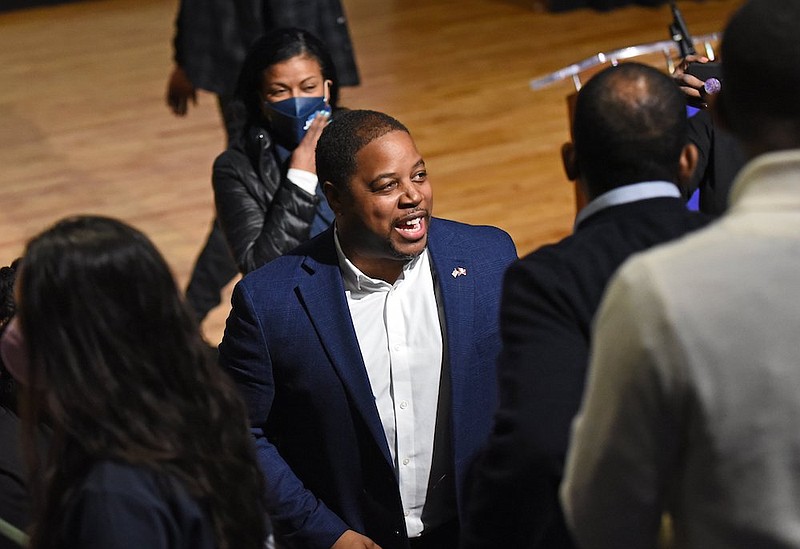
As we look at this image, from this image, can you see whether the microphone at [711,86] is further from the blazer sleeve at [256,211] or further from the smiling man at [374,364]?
the blazer sleeve at [256,211]

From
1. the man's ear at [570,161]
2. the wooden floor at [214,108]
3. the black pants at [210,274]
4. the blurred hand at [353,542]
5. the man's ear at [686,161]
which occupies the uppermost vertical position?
the man's ear at [686,161]

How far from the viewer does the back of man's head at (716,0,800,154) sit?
3.86 ft

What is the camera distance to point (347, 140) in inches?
93.9

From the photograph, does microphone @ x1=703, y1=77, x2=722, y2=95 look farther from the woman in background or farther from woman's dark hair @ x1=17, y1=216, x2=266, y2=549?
woman's dark hair @ x1=17, y1=216, x2=266, y2=549

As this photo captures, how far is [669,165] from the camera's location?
1583mm

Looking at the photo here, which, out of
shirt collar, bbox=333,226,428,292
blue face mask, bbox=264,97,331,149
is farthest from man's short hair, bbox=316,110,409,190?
blue face mask, bbox=264,97,331,149

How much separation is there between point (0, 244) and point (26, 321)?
146 inches

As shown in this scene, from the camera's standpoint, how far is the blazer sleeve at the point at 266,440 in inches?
89.0

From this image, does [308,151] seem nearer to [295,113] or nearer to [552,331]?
[295,113]

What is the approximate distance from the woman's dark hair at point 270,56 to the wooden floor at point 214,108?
4.59ft

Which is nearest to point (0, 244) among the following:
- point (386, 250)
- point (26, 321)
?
point (386, 250)

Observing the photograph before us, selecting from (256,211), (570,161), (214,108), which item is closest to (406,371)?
(570,161)

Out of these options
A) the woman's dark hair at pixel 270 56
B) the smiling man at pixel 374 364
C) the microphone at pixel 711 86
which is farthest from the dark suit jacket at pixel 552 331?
the woman's dark hair at pixel 270 56

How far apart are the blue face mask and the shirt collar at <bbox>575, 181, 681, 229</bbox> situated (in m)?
1.52
